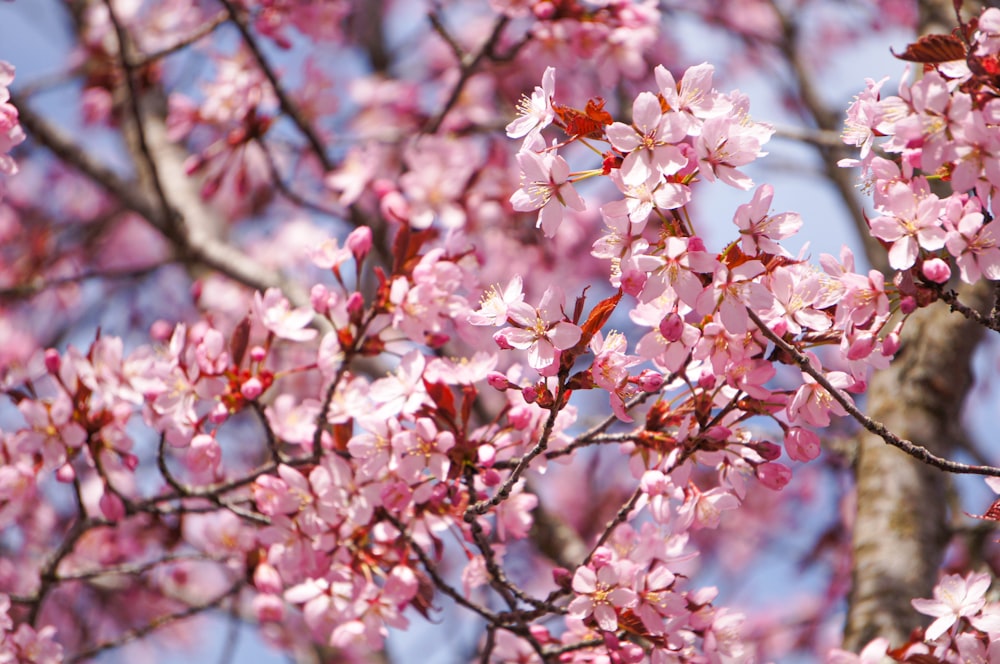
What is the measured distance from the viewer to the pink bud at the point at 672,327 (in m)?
1.37

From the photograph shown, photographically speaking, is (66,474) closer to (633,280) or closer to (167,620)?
(167,620)

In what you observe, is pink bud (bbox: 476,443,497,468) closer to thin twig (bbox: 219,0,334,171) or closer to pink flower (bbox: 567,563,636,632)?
pink flower (bbox: 567,563,636,632)

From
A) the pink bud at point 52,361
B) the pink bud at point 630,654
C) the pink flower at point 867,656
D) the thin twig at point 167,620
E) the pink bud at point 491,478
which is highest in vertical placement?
the pink bud at point 52,361

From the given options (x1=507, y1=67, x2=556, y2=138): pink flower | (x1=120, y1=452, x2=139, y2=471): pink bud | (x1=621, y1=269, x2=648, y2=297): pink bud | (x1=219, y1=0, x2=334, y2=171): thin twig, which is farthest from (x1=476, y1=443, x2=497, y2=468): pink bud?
(x1=219, y1=0, x2=334, y2=171): thin twig

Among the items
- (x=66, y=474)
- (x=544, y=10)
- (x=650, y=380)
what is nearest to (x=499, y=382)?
(x=650, y=380)

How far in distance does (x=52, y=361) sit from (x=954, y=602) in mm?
1858

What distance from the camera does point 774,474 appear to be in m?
1.58

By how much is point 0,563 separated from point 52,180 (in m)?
3.22

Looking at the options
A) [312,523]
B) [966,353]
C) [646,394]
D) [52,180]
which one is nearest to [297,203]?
[312,523]

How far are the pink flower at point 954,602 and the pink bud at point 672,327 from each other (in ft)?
2.16

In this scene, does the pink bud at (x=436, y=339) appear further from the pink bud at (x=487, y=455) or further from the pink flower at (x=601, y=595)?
the pink flower at (x=601, y=595)

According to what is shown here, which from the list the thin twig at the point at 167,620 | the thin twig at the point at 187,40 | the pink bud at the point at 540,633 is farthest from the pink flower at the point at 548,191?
the thin twig at the point at 187,40

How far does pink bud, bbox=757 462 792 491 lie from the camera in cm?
157

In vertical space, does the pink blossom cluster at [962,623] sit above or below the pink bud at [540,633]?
above
